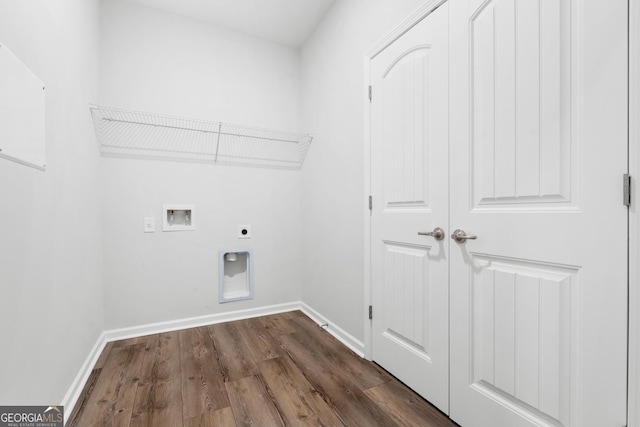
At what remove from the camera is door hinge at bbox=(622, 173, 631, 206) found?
842mm

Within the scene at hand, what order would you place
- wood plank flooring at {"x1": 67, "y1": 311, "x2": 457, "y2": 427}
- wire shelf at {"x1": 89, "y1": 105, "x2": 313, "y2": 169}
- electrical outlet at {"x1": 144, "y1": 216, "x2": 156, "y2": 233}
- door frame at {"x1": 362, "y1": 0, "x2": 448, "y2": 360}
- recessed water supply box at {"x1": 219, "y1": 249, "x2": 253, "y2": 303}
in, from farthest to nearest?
recessed water supply box at {"x1": 219, "y1": 249, "x2": 253, "y2": 303} → electrical outlet at {"x1": 144, "y1": 216, "x2": 156, "y2": 233} → wire shelf at {"x1": 89, "y1": 105, "x2": 313, "y2": 169} → door frame at {"x1": 362, "y1": 0, "x2": 448, "y2": 360} → wood plank flooring at {"x1": 67, "y1": 311, "x2": 457, "y2": 427}

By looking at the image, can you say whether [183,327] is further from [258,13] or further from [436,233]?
[258,13]

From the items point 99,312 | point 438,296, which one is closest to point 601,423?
point 438,296

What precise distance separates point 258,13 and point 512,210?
2525mm

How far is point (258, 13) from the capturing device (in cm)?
245

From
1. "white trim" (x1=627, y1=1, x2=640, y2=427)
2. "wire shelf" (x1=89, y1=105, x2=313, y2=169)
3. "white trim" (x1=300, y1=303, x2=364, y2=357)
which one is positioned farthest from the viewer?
"wire shelf" (x1=89, y1=105, x2=313, y2=169)

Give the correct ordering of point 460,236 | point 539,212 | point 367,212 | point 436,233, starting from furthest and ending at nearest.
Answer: point 367,212 < point 436,233 < point 460,236 < point 539,212

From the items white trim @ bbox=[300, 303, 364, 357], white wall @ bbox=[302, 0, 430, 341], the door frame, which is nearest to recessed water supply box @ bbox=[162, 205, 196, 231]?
white wall @ bbox=[302, 0, 430, 341]

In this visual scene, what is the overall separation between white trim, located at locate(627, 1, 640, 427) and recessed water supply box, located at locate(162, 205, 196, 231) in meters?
2.65

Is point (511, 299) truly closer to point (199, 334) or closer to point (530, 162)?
point (530, 162)

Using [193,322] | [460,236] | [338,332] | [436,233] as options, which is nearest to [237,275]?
[193,322]

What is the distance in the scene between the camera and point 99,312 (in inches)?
83.7

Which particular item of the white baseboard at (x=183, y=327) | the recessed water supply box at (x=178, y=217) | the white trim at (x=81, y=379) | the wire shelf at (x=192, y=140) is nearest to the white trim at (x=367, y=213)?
the white baseboard at (x=183, y=327)

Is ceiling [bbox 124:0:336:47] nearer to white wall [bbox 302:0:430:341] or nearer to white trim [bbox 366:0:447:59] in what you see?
white wall [bbox 302:0:430:341]
